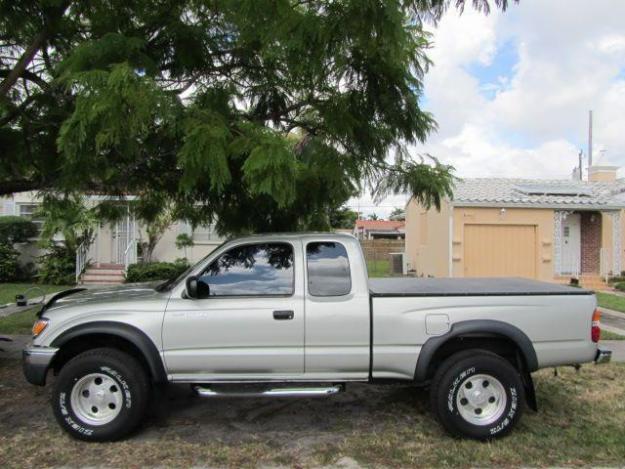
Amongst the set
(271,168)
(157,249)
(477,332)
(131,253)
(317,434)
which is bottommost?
(317,434)

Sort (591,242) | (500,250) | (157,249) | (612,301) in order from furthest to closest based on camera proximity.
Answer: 1. (591,242)
2. (157,249)
3. (500,250)
4. (612,301)

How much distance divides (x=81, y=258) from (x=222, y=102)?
14561mm

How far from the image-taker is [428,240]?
2138 centimetres

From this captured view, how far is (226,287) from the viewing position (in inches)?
198

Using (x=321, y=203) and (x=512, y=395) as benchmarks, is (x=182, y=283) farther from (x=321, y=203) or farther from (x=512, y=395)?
(x=512, y=395)

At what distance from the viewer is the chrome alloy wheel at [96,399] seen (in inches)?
191

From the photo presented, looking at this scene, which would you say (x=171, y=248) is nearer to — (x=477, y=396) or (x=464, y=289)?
(x=464, y=289)

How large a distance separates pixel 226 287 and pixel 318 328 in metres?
0.91

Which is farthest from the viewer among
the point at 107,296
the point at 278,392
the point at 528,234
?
the point at 528,234

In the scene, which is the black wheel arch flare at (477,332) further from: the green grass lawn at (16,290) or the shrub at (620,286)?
the shrub at (620,286)

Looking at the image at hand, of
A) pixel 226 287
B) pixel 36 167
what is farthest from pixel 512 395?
pixel 36 167

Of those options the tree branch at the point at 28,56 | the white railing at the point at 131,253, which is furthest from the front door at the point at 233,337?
the white railing at the point at 131,253

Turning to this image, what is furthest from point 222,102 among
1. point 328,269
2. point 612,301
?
point 612,301

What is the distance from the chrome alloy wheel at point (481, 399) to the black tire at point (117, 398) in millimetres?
2789
